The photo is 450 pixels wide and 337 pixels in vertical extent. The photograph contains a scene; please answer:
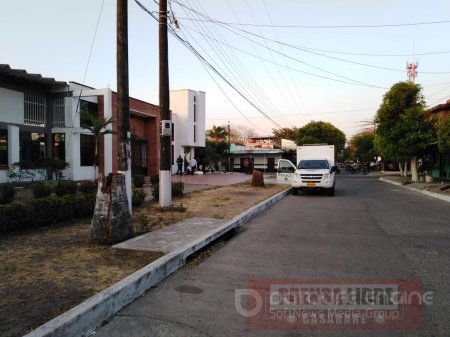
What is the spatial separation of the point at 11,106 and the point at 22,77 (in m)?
1.71

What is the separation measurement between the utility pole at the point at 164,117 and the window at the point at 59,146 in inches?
508

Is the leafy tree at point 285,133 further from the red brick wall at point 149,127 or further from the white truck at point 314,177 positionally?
the white truck at point 314,177

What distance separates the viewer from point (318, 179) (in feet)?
55.9

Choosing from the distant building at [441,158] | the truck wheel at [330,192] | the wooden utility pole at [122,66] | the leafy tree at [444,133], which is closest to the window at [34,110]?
the wooden utility pole at [122,66]

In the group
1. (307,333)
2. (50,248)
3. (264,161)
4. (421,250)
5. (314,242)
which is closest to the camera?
(307,333)

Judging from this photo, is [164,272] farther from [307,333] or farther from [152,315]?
[307,333]

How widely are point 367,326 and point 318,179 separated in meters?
13.6

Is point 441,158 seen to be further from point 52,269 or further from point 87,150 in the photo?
point 52,269

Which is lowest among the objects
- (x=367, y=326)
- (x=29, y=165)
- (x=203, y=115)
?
(x=367, y=326)

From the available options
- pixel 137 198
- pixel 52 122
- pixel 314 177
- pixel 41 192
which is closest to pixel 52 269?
pixel 137 198

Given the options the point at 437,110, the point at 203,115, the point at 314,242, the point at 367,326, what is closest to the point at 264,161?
the point at 203,115

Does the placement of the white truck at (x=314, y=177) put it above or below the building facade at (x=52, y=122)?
below

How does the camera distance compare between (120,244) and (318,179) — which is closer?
(120,244)

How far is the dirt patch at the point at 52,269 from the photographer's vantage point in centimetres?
373
